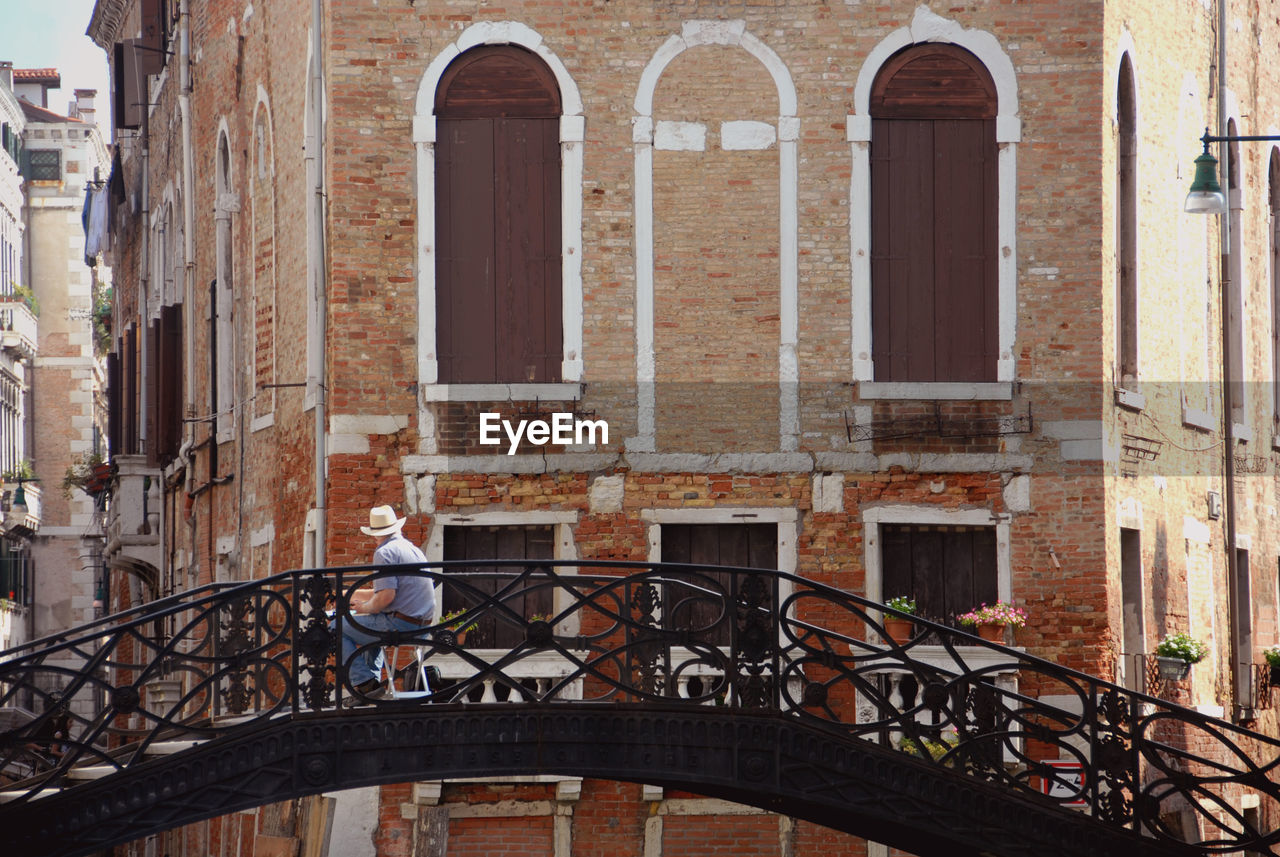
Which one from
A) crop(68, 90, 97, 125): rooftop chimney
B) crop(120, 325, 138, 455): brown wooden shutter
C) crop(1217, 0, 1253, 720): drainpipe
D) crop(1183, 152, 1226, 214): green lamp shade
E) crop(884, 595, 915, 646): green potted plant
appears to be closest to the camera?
crop(1183, 152, 1226, 214): green lamp shade

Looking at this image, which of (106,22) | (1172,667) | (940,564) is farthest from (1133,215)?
(106,22)

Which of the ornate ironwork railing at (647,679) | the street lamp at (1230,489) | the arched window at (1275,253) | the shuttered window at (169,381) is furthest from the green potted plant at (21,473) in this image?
the ornate ironwork railing at (647,679)

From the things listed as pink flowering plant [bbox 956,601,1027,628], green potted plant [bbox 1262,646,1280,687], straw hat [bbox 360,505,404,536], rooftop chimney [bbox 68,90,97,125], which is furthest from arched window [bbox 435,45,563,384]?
rooftop chimney [bbox 68,90,97,125]

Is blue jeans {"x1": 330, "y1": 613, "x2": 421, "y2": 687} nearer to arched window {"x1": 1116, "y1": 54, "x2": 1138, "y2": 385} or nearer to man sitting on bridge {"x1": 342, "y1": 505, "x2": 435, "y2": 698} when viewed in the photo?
man sitting on bridge {"x1": 342, "y1": 505, "x2": 435, "y2": 698}

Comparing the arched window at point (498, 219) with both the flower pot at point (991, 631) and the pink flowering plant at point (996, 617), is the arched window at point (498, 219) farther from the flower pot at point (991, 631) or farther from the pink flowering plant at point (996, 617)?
the flower pot at point (991, 631)

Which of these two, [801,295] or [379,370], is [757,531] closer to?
[801,295]

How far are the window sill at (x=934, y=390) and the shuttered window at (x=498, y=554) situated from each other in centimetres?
290

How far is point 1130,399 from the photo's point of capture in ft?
53.6

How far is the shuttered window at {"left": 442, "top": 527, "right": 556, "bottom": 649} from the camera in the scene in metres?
15.7

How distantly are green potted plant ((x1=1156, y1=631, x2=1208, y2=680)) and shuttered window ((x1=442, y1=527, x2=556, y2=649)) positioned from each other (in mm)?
5149

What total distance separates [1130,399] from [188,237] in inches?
426

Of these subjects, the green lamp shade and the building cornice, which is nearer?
the green lamp shade

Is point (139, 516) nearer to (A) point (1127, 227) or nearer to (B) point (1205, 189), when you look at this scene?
(A) point (1127, 227)

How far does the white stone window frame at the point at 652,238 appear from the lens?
15.7 m
